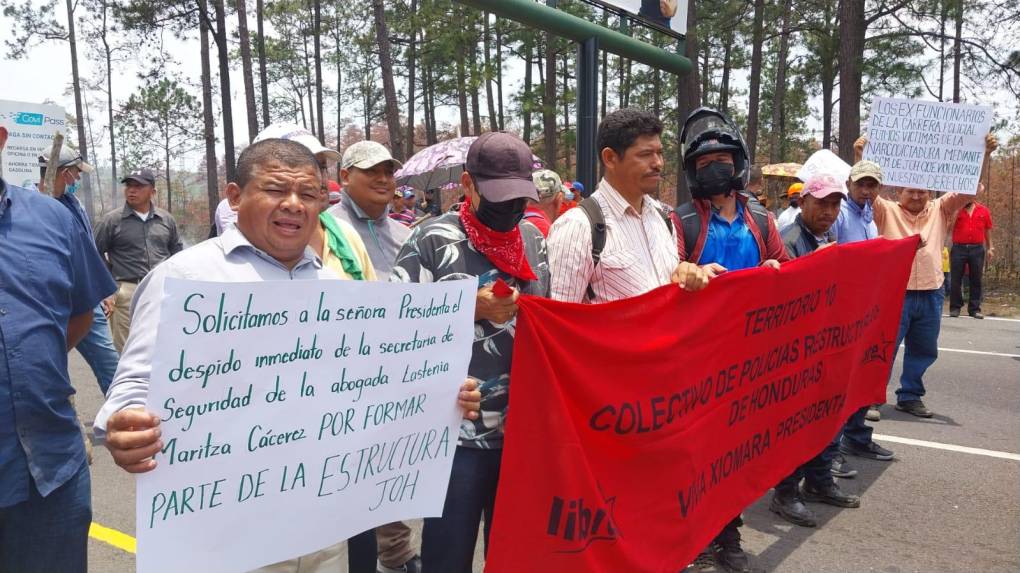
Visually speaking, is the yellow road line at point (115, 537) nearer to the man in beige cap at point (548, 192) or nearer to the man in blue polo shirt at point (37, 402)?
the man in blue polo shirt at point (37, 402)

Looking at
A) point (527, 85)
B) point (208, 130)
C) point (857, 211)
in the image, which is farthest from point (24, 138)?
point (527, 85)

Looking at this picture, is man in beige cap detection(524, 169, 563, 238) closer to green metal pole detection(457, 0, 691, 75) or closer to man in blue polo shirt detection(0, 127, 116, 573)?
green metal pole detection(457, 0, 691, 75)

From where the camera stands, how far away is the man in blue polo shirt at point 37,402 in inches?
78.5

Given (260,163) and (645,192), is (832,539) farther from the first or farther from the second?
(260,163)

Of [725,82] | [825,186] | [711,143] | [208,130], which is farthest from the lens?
[725,82]

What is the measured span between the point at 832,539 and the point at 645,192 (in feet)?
7.39

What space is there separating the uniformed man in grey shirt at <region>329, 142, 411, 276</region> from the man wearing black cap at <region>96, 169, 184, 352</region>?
3.67 m

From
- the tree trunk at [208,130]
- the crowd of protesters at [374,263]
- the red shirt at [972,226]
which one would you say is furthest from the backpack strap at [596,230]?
the tree trunk at [208,130]

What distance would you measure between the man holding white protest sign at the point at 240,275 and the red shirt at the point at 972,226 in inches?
506

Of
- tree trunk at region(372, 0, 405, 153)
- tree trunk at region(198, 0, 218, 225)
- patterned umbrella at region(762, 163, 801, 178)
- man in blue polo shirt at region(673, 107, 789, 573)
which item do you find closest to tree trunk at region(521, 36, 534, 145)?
tree trunk at region(372, 0, 405, 153)

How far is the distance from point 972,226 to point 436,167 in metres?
9.14

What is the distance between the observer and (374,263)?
3.66 metres

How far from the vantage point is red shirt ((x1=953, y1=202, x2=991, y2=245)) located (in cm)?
1217

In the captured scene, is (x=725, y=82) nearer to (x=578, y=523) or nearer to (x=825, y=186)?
(x=825, y=186)
